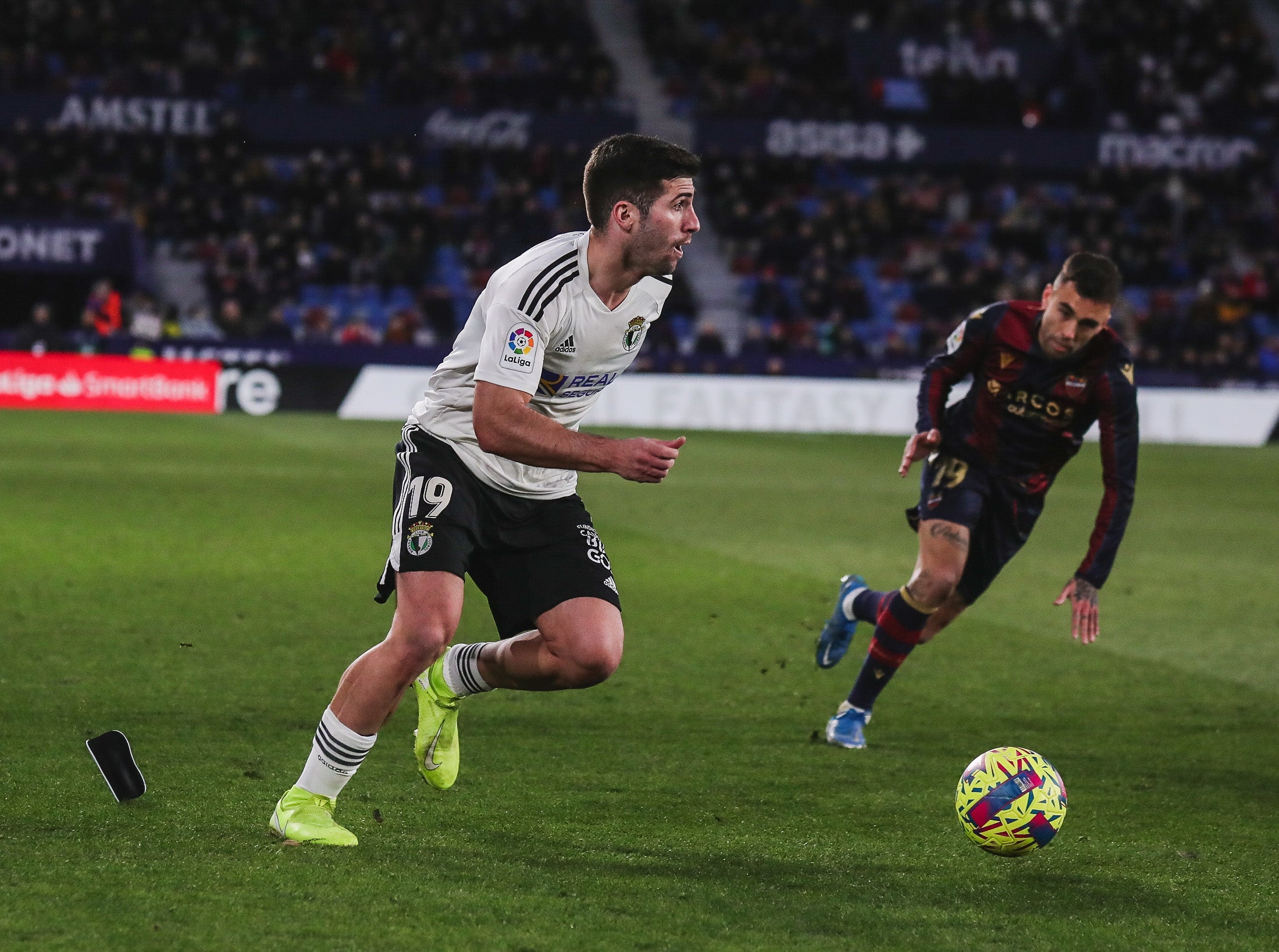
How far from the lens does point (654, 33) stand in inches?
1380

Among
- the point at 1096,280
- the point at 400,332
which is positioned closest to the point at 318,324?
the point at 400,332

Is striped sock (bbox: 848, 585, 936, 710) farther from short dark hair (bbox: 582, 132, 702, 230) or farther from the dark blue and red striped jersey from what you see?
short dark hair (bbox: 582, 132, 702, 230)

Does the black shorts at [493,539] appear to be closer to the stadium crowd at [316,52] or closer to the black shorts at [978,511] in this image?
the black shorts at [978,511]

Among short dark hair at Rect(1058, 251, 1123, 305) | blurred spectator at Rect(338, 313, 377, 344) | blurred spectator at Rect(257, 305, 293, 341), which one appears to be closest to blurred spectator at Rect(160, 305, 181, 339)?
blurred spectator at Rect(257, 305, 293, 341)

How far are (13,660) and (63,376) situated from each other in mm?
18201

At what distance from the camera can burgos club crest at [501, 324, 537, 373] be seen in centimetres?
432

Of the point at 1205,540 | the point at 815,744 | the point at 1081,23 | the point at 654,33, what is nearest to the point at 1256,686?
the point at 815,744

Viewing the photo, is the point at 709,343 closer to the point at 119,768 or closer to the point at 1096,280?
the point at 1096,280

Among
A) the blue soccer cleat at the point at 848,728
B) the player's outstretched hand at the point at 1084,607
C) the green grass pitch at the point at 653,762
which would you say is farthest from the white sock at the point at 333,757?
the player's outstretched hand at the point at 1084,607

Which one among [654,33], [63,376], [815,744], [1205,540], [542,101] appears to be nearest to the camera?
[815,744]

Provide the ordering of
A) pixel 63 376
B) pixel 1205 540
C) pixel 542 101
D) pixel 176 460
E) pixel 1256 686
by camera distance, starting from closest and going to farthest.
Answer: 1. pixel 1256 686
2. pixel 1205 540
3. pixel 176 460
4. pixel 63 376
5. pixel 542 101

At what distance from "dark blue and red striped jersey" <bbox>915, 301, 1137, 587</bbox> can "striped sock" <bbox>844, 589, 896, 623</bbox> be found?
2.45ft

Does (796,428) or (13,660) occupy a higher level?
(13,660)

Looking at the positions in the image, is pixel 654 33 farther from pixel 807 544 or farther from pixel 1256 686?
pixel 1256 686
